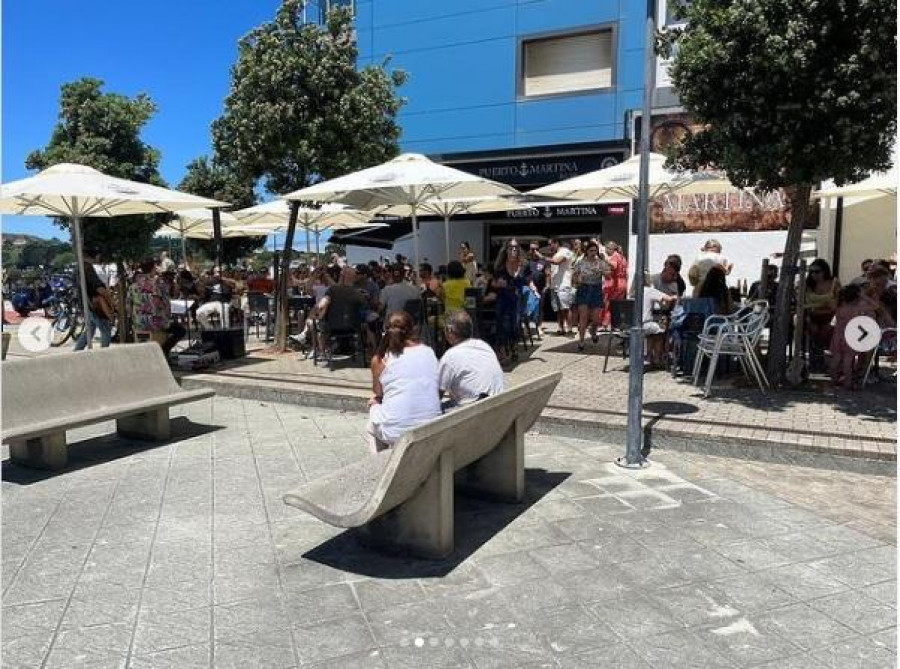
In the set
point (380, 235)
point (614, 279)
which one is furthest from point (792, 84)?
point (380, 235)

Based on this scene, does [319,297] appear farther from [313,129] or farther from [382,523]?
[382,523]

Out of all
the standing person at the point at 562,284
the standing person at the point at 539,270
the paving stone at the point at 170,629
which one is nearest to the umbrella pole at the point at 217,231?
the standing person at the point at 562,284

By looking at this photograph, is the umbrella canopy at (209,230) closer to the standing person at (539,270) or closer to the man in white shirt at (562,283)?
the standing person at (539,270)

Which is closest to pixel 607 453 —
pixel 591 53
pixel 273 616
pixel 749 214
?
pixel 273 616

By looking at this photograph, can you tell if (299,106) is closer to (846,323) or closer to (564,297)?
(564,297)

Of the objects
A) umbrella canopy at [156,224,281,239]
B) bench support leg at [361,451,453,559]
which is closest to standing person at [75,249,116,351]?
umbrella canopy at [156,224,281,239]

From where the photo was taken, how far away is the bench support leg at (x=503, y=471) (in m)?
4.47

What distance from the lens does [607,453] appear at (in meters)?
5.67

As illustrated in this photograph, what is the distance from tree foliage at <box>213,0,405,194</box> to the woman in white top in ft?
21.8

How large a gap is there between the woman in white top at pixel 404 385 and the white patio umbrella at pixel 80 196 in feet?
16.6

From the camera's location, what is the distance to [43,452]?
5215mm

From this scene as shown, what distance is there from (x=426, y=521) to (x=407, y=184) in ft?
15.9

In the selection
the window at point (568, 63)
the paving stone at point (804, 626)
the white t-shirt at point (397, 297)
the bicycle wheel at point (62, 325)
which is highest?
the window at point (568, 63)

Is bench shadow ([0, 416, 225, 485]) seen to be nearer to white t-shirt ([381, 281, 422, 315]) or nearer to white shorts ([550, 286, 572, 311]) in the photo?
white t-shirt ([381, 281, 422, 315])
